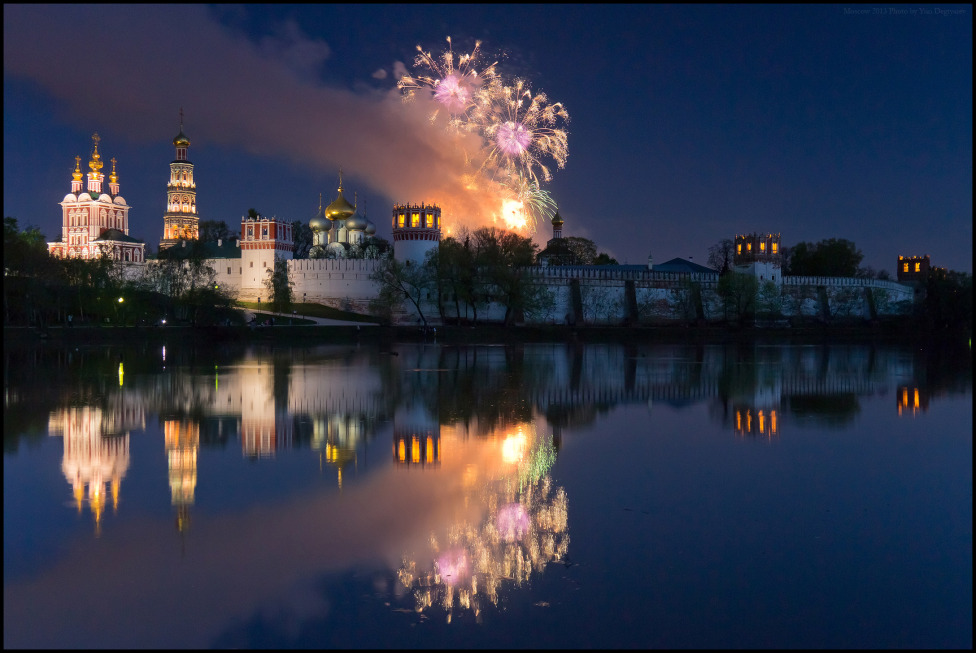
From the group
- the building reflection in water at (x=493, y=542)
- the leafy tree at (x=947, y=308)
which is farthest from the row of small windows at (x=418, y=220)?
the building reflection in water at (x=493, y=542)

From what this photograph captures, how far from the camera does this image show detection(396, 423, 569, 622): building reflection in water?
522cm

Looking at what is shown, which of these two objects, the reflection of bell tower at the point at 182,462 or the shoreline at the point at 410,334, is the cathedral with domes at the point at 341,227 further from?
the reflection of bell tower at the point at 182,462

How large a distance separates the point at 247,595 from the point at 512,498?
2.85 meters

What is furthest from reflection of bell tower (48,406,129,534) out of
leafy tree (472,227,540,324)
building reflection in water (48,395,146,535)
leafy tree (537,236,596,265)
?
leafy tree (537,236,596,265)

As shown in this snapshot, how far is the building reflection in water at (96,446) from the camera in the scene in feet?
24.2

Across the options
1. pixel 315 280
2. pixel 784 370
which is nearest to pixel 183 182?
pixel 315 280

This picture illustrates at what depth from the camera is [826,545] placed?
614 centimetres

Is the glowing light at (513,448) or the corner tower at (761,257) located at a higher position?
the corner tower at (761,257)

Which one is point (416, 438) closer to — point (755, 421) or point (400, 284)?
point (755, 421)

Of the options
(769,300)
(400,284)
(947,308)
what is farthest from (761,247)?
(400,284)

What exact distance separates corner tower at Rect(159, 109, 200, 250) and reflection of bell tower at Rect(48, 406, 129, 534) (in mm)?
64726

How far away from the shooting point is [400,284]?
154ft

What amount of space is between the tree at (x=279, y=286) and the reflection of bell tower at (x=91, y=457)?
3730 centimetres

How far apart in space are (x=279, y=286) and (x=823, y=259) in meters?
47.6
